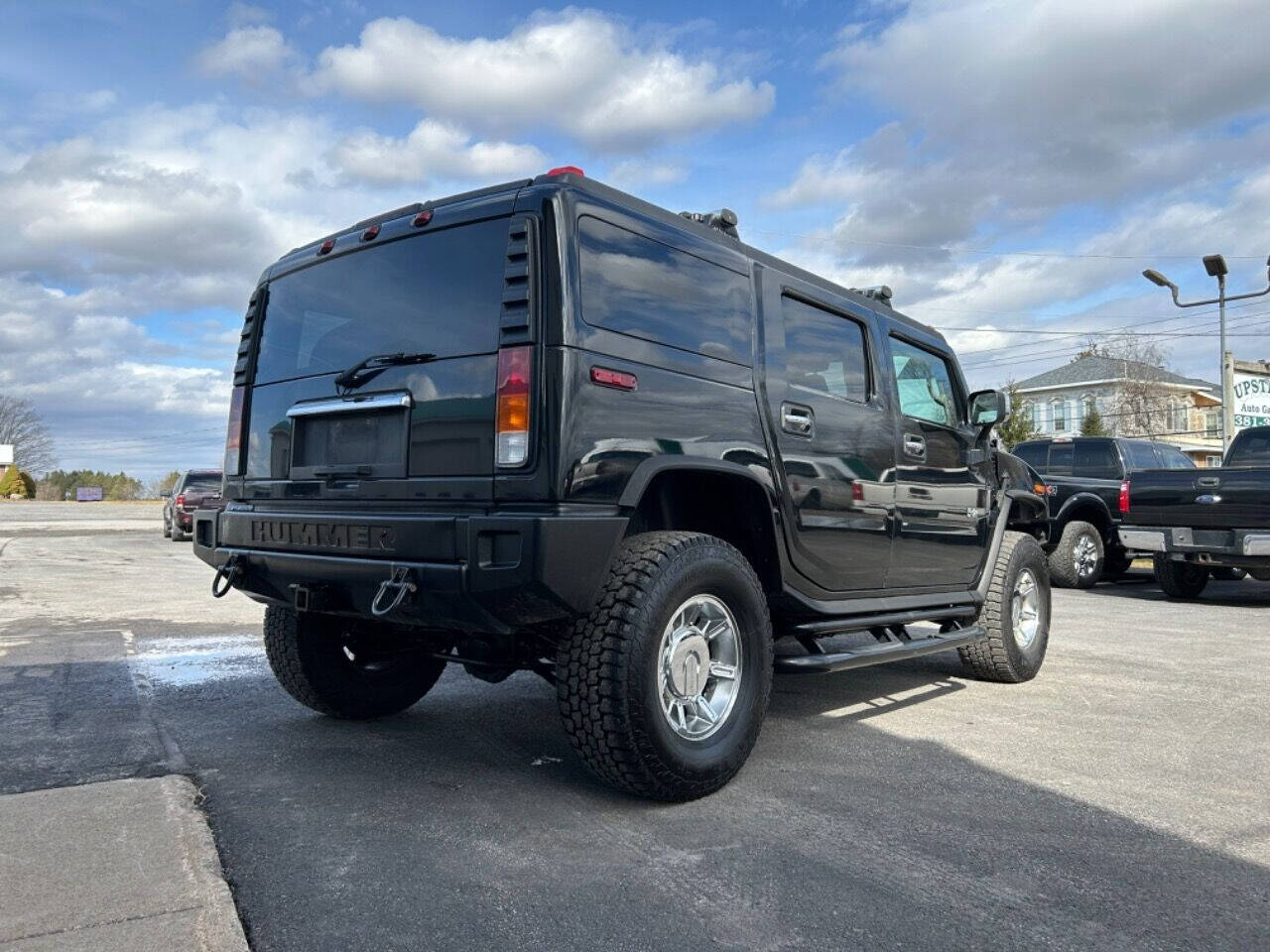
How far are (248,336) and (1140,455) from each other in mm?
12700

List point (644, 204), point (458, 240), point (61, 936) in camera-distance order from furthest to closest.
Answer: point (644, 204), point (458, 240), point (61, 936)

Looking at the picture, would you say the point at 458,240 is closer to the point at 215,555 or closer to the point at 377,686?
the point at 215,555

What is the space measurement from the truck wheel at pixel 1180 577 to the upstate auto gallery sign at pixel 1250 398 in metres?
13.2

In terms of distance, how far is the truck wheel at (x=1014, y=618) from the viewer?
5781 mm

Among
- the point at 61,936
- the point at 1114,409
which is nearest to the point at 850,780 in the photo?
the point at 61,936

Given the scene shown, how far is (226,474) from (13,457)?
Answer: 9030cm

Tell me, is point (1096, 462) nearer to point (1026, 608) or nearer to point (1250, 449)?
point (1250, 449)

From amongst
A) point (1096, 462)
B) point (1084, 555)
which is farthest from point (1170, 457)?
point (1084, 555)

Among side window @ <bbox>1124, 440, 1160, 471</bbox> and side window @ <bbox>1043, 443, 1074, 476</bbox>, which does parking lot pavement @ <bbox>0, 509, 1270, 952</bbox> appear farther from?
side window @ <bbox>1124, 440, 1160, 471</bbox>

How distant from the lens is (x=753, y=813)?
3.46 m

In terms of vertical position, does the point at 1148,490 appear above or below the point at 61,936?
above

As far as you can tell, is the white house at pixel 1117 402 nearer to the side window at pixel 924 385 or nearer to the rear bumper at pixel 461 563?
the side window at pixel 924 385

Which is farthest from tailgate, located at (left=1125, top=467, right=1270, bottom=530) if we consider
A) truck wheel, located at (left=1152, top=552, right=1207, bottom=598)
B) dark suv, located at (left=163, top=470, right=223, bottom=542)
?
dark suv, located at (left=163, top=470, right=223, bottom=542)

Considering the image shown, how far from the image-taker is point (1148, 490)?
10.7 meters
